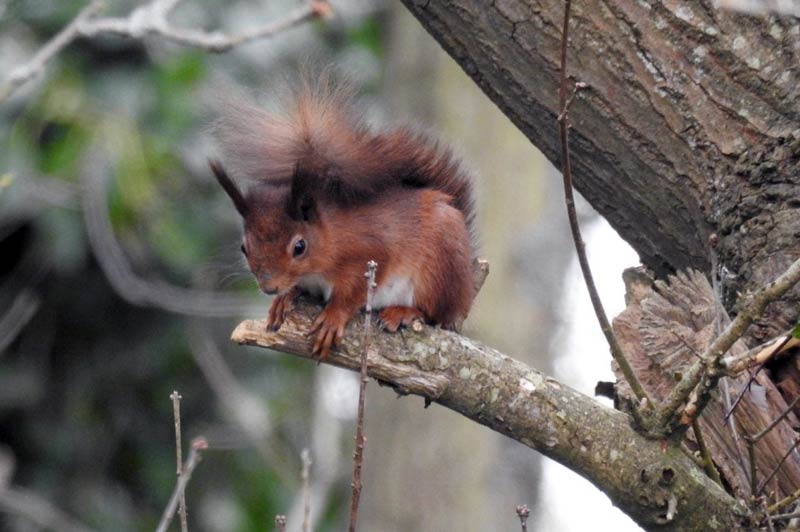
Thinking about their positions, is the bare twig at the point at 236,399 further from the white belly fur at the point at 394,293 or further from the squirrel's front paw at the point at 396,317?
the squirrel's front paw at the point at 396,317

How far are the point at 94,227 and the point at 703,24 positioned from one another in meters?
2.70

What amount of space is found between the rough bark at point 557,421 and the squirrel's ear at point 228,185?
41 cm

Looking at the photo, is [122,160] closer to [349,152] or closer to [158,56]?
[158,56]

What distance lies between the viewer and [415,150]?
2541 mm

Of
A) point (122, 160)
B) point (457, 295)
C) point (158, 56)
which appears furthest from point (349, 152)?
point (158, 56)

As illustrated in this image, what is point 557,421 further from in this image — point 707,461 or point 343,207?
point 343,207

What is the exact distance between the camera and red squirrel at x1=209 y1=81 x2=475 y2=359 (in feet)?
8.11

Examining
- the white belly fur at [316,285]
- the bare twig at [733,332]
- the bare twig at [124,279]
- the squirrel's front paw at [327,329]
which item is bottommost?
the bare twig at [733,332]

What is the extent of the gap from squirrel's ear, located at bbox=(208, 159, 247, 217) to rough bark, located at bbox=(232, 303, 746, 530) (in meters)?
0.41

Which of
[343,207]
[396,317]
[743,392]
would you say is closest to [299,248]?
[343,207]

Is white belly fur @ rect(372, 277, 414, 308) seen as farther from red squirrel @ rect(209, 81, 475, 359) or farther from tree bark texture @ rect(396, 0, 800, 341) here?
tree bark texture @ rect(396, 0, 800, 341)

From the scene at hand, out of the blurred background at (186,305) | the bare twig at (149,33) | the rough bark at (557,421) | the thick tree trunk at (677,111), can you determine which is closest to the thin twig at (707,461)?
A: the rough bark at (557,421)

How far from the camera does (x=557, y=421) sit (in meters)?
1.89

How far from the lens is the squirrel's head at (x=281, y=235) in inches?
98.7
